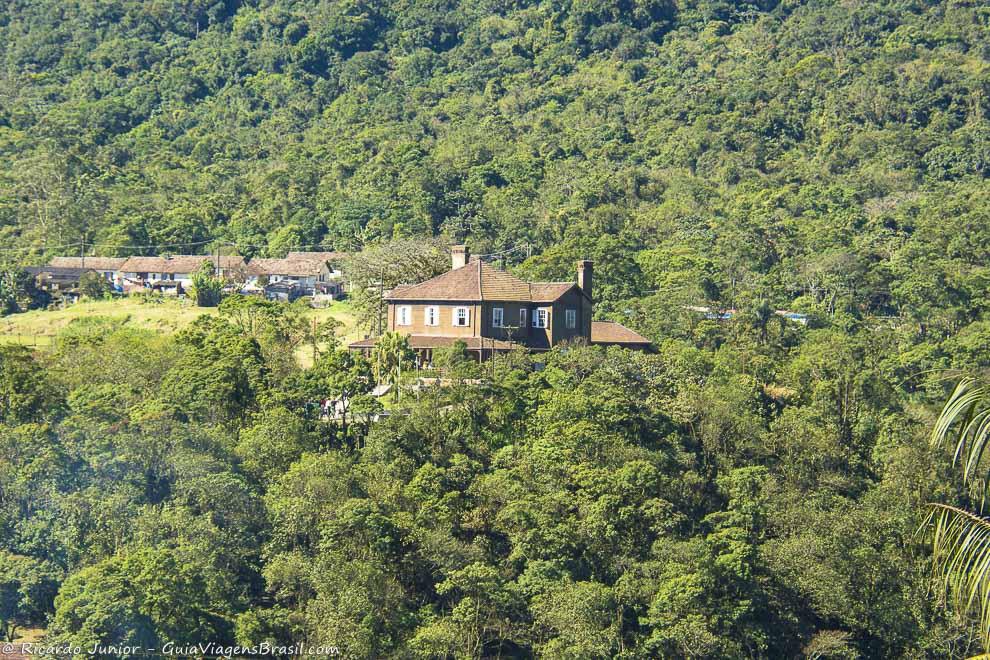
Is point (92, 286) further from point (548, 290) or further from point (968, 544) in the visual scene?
point (968, 544)

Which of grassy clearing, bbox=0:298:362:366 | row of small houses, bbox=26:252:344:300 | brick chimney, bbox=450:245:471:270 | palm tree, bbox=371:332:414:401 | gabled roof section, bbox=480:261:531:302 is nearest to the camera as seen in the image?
palm tree, bbox=371:332:414:401

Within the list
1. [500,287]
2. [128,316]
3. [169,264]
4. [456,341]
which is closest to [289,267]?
[169,264]

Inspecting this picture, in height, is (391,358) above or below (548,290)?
below

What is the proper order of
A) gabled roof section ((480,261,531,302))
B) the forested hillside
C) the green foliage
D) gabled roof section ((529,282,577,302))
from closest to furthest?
gabled roof section ((480,261,531,302)) → gabled roof section ((529,282,577,302)) → the green foliage → the forested hillside

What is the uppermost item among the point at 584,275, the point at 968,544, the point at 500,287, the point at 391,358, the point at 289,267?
the point at 289,267

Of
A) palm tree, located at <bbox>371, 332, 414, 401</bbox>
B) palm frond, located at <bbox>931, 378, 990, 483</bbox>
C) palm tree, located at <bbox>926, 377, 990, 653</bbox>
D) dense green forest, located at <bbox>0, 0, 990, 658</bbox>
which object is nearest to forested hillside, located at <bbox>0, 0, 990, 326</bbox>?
dense green forest, located at <bbox>0, 0, 990, 658</bbox>

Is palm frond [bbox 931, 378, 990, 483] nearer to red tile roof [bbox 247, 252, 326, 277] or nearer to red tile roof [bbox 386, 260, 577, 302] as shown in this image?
red tile roof [bbox 386, 260, 577, 302]

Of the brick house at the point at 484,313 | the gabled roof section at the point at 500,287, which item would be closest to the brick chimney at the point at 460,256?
the brick house at the point at 484,313
